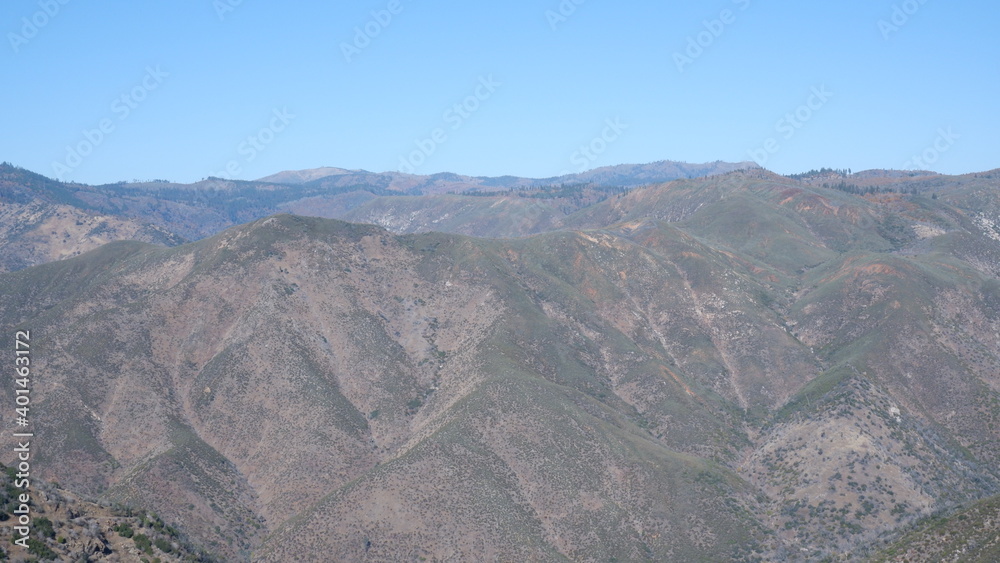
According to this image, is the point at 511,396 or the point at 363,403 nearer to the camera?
the point at 511,396

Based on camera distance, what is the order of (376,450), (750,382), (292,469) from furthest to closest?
(750,382) < (376,450) < (292,469)

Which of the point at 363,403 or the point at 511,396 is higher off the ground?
the point at 511,396

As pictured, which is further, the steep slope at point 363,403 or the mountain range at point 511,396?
the steep slope at point 363,403

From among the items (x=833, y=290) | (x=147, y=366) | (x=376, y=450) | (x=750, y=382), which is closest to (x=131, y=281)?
(x=147, y=366)

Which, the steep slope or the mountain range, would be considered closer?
the mountain range

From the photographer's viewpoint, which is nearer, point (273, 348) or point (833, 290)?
point (273, 348)

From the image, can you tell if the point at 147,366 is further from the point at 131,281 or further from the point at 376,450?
the point at 376,450

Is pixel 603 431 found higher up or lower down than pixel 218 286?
lower down

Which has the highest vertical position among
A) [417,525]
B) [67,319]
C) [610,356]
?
[67,319]
